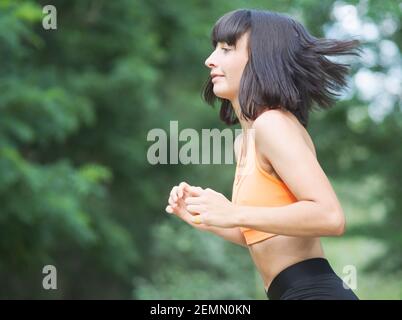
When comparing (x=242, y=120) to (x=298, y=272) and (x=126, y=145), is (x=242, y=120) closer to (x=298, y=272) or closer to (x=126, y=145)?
(x=298, y=272)

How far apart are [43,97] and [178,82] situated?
13.0 feet

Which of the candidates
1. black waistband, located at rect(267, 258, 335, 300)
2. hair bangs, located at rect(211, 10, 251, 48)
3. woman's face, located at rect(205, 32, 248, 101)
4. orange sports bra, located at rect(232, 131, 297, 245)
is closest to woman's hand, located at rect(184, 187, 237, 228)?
orange sports bra, located at rect(232, 131, 297, 245)

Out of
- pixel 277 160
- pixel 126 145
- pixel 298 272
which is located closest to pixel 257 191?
pixel 277 160

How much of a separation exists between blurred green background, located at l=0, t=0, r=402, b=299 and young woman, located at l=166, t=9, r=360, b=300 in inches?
201

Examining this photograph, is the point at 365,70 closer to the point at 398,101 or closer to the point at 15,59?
the point at 398,101

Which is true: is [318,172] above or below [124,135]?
below

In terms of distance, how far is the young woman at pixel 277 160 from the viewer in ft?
7.35

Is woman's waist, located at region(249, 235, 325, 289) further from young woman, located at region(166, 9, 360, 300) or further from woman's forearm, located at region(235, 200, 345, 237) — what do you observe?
woman's forearm, located at region(235, 200, 345, 237)

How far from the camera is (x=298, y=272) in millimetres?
2369

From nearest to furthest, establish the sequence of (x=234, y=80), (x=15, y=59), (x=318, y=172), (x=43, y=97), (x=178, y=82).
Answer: (x=318, y=172) → (x=234, y=80) → (x=43, y=97) → (x=15, y=59) → (x=178, y=82)

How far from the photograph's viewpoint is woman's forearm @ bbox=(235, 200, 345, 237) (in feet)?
7.26
